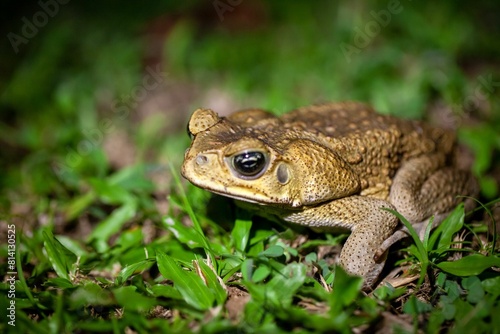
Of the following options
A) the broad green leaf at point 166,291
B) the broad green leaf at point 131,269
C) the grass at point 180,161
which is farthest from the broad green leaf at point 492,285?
the broad green leaf at point 131,269

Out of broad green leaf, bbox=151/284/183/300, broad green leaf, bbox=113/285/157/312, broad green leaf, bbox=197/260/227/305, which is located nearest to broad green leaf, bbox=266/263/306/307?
broad green leaf, bbox=197/260/227/305

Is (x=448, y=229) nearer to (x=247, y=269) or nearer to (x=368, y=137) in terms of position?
(x=368, y=137)

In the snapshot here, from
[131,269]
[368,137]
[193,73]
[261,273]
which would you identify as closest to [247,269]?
[261,273]

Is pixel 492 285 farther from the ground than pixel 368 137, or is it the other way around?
pixel 368 137

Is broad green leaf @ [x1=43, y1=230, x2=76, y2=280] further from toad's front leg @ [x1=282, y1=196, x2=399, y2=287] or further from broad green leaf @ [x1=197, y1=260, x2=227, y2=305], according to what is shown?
toad's front leg @ [x1=282, y1=196, x2=399, y2=287]

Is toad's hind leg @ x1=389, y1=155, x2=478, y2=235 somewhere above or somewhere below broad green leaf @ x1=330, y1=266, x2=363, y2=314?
above

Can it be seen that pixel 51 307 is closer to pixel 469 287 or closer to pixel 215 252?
pixel 215 252
